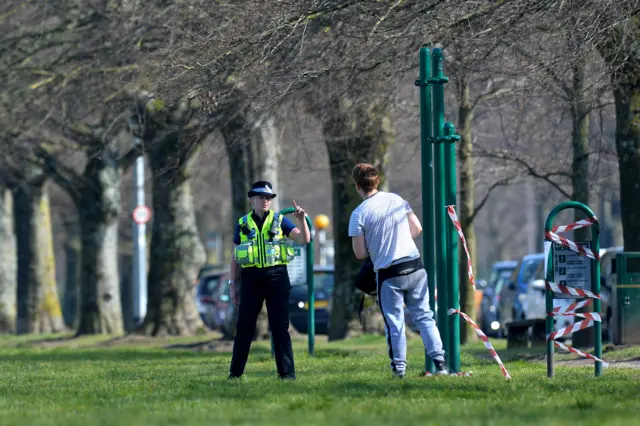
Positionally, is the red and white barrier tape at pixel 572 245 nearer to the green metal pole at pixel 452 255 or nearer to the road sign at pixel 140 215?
the green metal pole at pixel 452 255

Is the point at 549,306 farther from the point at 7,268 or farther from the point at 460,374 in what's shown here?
the point at 7,268

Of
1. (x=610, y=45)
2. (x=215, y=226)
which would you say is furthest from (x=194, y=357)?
(x=215, y=226)

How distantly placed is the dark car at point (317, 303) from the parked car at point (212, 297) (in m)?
2.93

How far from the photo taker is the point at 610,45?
50.3 ft

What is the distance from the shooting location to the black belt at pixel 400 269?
37.4ft

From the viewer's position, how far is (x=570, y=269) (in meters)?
12.1

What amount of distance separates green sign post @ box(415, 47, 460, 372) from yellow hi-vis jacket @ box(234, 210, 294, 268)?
3.96 ft

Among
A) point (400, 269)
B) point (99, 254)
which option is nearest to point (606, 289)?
point (400, 269)

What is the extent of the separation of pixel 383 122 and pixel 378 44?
617 centimetres

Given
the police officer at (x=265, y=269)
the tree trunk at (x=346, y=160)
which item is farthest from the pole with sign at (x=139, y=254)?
the police officer at (x=265, y=269)

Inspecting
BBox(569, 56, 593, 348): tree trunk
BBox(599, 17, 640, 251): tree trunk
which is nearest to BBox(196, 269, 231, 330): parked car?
BBox(569, 56, 593, 348): tree trunk

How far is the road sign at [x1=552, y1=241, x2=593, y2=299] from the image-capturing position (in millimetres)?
12078

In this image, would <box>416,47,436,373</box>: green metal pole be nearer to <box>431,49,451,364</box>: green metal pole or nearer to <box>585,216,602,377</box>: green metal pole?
<box>431,49,451,364</box>: green metal pole

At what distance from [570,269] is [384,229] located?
5.77ft
